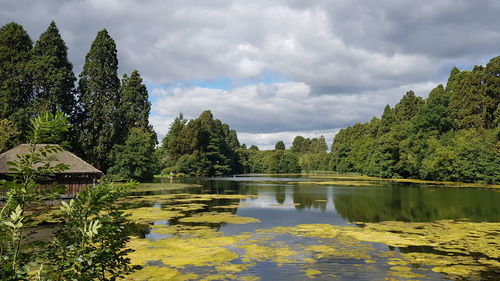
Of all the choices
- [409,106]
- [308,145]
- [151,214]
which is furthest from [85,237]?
[308,145]

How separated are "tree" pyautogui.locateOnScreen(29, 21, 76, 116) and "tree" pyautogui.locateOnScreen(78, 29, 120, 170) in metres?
3.01

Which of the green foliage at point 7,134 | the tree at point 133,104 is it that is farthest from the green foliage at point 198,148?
the green foliage at point 7,134

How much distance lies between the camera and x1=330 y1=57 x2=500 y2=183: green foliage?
53.0 m

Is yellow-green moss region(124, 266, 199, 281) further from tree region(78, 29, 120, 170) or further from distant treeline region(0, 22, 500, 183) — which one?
tree region(78, 29, 120, 170)

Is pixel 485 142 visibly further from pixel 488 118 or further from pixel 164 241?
pixel 164 241

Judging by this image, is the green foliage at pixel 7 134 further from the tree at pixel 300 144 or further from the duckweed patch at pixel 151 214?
the tree at pixel 300 144

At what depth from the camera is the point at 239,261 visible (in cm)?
1229

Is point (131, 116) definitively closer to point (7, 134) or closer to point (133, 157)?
point (133, 157)

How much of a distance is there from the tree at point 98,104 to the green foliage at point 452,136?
166 ft

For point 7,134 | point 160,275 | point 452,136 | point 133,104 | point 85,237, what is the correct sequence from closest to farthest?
point 85,237 → point 160,275 → point 7,134 → point 133,104 → point 452,136

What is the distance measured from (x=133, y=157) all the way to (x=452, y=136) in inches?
2105

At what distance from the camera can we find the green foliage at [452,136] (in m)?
53.0

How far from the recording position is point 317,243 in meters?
15.2

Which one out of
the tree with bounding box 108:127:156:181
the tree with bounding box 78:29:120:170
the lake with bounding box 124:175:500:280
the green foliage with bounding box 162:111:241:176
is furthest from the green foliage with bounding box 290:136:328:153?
the lake with bounding box 124:175:500:280
